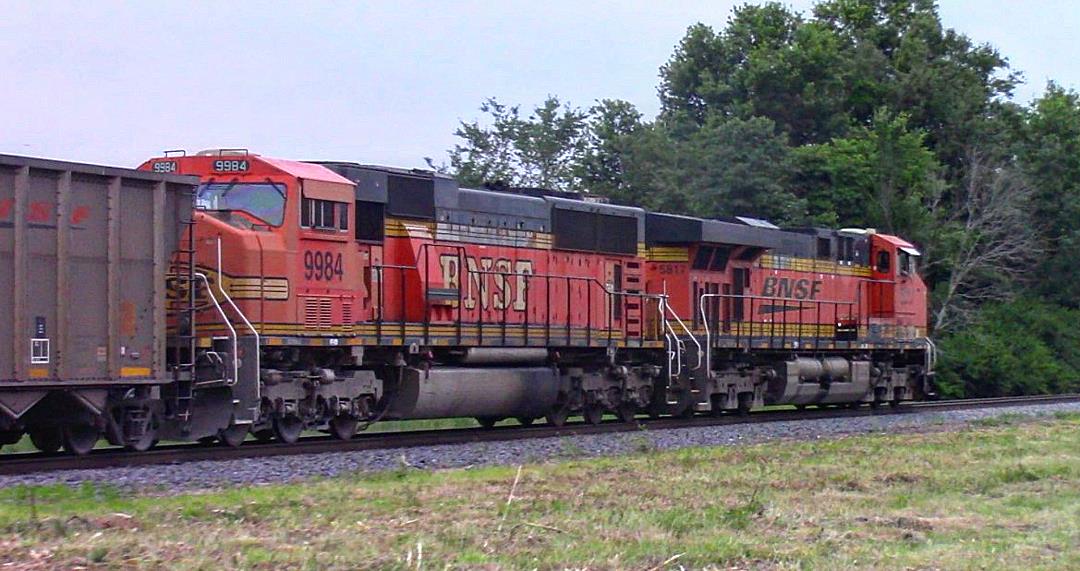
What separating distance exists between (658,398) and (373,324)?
21.9ft

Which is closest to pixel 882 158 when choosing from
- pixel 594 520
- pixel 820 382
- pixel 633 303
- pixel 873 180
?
pixel 873 180

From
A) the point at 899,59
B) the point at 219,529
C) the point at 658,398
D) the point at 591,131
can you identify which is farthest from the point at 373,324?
the point at 899,59

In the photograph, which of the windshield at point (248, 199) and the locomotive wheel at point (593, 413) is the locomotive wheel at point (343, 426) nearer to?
the windshield at point (248, 199)

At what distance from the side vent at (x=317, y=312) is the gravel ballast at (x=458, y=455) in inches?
65.5

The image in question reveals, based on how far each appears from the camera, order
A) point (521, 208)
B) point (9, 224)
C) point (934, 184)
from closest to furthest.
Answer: point (9, 224) < point (521, 208) < point (934, 184)

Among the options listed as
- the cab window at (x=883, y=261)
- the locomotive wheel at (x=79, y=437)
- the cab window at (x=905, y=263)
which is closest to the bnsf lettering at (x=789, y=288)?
the cab window at (x=883, y=261)

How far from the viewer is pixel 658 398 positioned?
71.1ft

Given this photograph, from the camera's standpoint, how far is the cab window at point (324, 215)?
1537 cm

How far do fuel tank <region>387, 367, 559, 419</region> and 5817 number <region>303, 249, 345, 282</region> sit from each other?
1.89m

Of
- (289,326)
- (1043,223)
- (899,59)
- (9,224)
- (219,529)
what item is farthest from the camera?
(899,59)

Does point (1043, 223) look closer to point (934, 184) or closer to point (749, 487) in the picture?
point (934, 184)

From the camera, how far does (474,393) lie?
17.8m

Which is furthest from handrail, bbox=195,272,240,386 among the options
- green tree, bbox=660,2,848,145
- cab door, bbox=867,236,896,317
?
green tree, bbox=660,2,848,145

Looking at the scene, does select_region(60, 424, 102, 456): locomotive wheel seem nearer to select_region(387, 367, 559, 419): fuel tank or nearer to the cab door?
select_region(387, 367, 559, 419): fuel tank
